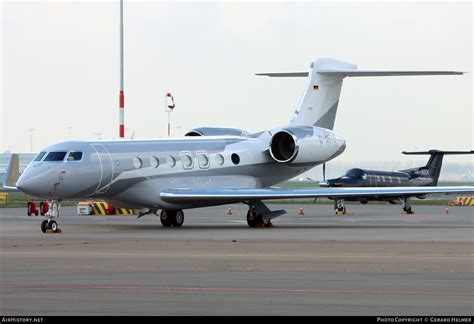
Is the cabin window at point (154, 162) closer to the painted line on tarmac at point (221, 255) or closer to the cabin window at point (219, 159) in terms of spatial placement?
the cabin window at point (219, 159)

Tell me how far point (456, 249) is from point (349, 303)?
361 inches

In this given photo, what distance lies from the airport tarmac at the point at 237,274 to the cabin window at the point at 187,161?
235 inches

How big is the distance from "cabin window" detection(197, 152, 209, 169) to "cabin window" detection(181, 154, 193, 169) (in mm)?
391

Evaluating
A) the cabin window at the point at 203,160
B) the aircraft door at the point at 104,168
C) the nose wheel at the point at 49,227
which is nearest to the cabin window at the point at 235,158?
the cabin window at the point at 203,160

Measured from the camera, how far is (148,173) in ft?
98.1

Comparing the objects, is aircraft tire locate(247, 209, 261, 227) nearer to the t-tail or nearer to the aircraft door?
the aircraft door

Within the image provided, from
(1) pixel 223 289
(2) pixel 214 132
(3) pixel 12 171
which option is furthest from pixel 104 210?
(1) pixel 223 289

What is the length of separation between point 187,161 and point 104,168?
355 cm

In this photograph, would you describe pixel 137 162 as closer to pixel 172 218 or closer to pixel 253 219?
pixel 172 218

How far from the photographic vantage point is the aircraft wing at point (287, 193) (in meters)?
29.2

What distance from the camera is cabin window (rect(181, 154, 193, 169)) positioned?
31.1 metres

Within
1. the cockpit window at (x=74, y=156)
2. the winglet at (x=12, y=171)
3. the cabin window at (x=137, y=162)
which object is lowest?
the winglet at (x=12, y=171)

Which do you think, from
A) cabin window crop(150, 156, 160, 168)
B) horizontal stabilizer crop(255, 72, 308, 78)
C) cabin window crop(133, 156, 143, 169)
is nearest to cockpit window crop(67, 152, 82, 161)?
cabin window crop(133, 156, 143, 169)

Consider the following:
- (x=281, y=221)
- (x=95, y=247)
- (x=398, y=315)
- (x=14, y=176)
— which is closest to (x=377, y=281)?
(x=398, y=315)
